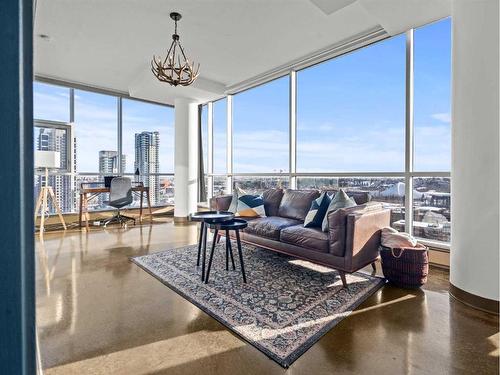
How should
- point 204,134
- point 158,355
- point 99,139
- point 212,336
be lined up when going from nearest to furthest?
point 158,355 → point 212,336 → point 99,139 → point 204,134

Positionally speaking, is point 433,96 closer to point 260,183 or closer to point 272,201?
point 272,201

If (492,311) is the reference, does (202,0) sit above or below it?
above

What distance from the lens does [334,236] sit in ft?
8.59

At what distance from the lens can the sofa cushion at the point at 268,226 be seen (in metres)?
3.26

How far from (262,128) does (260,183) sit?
116 centimetres

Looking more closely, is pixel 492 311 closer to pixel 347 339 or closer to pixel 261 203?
pixel 347 339

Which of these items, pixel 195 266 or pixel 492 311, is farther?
pixel 195 266

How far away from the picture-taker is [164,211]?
7.22 meters

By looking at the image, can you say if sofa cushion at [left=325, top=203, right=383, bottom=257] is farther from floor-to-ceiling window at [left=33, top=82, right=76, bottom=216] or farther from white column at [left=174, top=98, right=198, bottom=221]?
floor-to-ceiling window at [left=33, top=82, right=76, bottom=216]

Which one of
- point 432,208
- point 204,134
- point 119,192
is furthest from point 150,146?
point 432,208

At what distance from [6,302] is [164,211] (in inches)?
279

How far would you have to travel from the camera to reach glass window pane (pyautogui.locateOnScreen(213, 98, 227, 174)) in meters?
6.69

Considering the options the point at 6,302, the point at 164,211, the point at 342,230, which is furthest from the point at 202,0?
the point at 164,211

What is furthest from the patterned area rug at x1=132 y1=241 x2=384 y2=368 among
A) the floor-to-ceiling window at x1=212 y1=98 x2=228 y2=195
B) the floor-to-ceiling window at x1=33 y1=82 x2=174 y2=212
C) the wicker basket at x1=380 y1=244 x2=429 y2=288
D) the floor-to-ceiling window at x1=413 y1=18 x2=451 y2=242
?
the floor-to-ceiling window at x1=33 y1=82 x2=174 y2=212
